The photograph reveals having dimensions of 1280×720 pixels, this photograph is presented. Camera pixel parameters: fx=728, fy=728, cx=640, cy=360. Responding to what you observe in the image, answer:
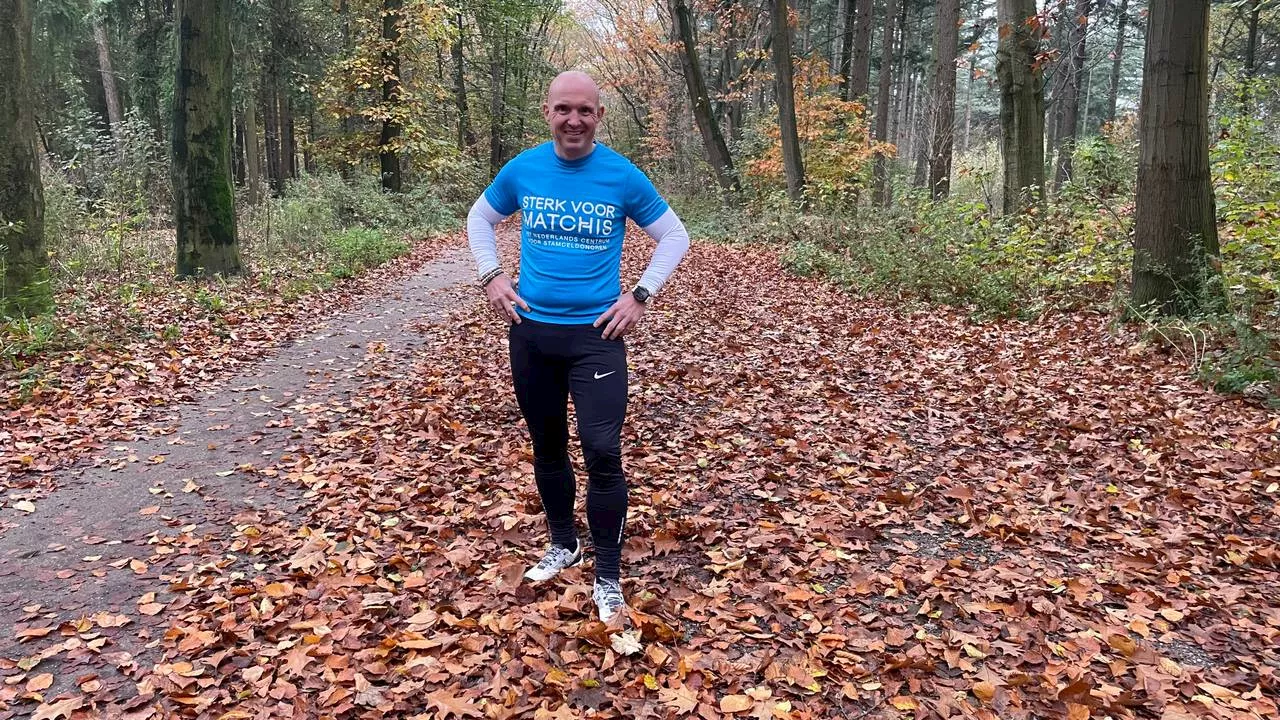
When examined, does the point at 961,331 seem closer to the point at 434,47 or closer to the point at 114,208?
the point at 114,208

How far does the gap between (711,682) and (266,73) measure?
24.1m

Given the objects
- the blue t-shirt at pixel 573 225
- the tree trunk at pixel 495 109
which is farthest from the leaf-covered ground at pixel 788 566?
the tree trunk at pixel 495 109

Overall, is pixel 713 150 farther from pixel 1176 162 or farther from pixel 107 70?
pixel 107 70

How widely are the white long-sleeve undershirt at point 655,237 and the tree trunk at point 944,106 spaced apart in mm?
13389

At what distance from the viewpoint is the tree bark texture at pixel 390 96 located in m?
20.5

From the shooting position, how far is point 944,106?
15375mm

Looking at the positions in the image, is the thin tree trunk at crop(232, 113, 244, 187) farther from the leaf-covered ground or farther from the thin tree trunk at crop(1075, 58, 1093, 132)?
the thin tree trunk at crop(1075, 58, 1093, 132)

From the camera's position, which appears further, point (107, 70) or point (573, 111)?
point (107, 70)

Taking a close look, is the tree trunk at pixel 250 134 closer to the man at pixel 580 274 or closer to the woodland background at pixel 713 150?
the woodland background at pixel 713 150

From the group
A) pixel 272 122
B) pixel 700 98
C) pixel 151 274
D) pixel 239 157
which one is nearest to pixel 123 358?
pixel 151 274

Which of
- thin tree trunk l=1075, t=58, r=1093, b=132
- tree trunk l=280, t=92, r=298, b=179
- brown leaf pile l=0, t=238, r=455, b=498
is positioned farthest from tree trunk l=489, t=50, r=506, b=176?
thin tree trunk l=1075, t=58, r=1093, b=132

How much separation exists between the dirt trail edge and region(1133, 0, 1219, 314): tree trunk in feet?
26.5

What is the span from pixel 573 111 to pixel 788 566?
8.25 feet

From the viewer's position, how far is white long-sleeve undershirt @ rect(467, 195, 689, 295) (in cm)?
319
